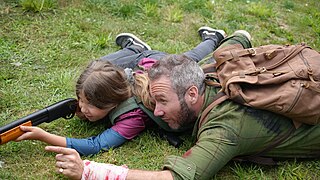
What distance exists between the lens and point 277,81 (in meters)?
3.20

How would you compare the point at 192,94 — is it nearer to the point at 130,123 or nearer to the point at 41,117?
the point at 130,123

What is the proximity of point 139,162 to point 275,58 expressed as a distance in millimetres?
1305

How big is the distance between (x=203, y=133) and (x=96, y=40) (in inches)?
96.5

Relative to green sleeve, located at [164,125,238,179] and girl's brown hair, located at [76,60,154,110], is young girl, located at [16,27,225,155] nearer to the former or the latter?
girl's brown hair, located at [76,60,154,110]

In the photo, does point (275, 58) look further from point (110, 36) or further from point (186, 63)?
point (110, 36)

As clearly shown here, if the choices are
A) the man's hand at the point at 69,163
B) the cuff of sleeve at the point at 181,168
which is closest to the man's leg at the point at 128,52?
the man's hand at the point at 69,163

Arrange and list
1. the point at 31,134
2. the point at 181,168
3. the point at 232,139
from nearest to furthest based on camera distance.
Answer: the point at 181,168, the point at 232,139, the point at 31,134

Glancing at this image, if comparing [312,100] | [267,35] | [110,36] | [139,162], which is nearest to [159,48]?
[110,36]

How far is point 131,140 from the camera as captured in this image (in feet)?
12.4

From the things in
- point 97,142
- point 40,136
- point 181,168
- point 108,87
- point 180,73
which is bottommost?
point 97,142

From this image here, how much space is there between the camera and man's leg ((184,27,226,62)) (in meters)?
4.83

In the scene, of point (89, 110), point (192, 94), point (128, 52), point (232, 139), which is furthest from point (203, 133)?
point (128, 52)

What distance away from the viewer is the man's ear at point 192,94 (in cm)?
343

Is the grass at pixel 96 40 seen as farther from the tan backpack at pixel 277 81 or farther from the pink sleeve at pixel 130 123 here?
the tan backpack at pixel 277 81
